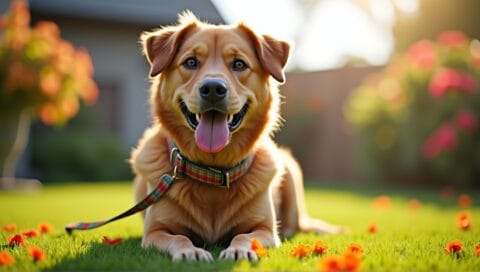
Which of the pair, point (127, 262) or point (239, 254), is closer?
point (127, 262)

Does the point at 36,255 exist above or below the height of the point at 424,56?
below

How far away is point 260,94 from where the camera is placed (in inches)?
156

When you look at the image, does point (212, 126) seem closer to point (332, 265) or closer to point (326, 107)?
point (332, 265)

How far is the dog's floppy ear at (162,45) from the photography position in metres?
3.88

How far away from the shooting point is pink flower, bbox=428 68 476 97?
408 inches

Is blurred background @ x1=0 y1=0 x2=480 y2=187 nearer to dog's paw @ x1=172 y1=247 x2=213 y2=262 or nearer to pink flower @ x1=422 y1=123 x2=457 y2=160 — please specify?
pink flower @ x1=422 y1=123 x2=457 y2=160

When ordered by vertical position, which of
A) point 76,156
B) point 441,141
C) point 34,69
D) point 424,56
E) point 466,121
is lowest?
point 76,156

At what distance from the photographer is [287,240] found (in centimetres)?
421

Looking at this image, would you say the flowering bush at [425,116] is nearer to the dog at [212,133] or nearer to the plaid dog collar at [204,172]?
the dog at [212,133]

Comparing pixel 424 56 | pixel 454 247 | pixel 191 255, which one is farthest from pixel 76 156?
pixel 454 247

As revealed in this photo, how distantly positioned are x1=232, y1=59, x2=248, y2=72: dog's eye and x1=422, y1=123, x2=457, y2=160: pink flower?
7.22 metres

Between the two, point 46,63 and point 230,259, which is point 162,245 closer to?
point 230,259

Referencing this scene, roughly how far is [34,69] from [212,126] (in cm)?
750

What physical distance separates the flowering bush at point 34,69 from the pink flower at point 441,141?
22.1ft
